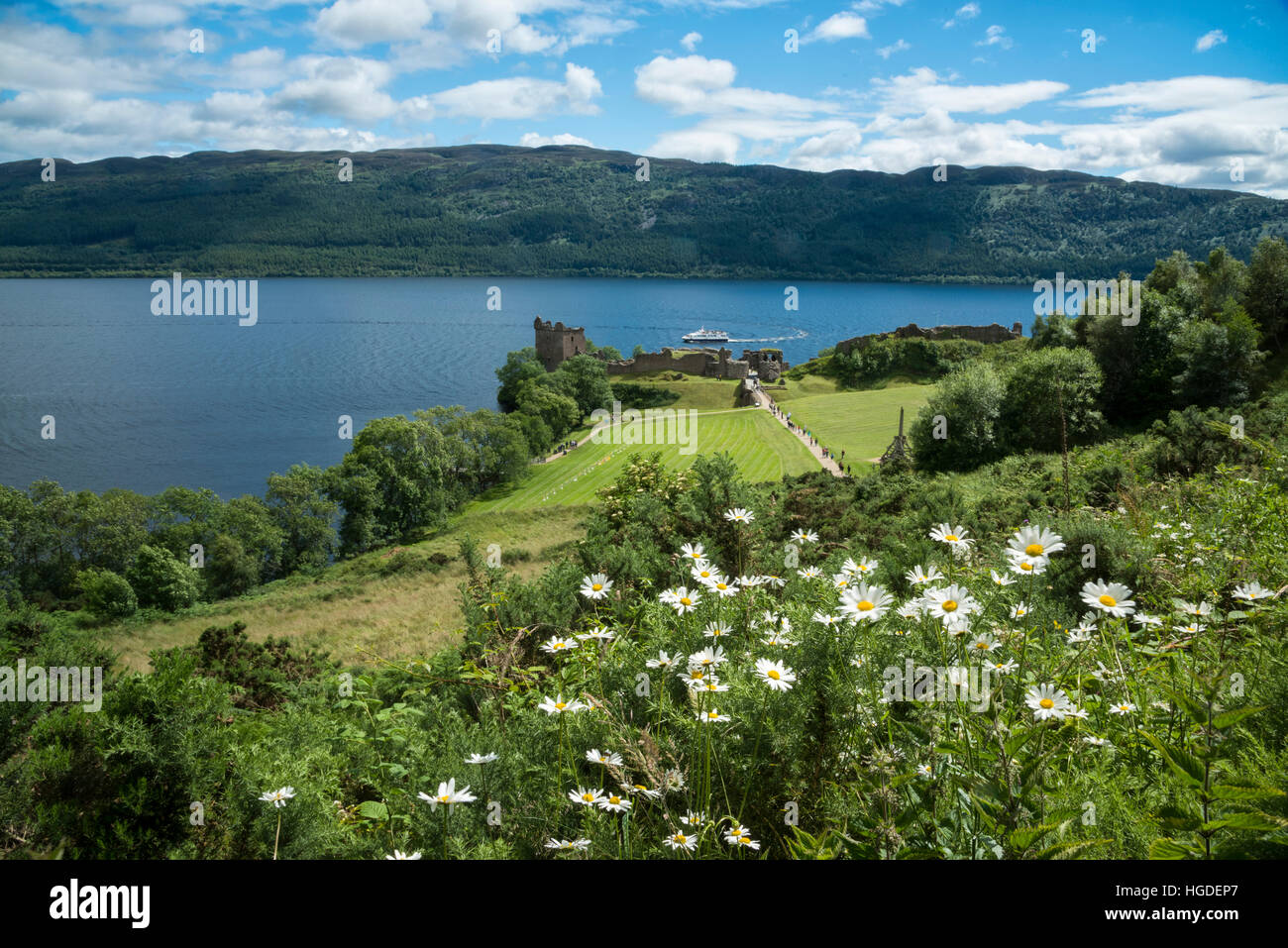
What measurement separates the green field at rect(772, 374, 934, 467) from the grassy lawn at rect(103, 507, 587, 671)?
1896 cm

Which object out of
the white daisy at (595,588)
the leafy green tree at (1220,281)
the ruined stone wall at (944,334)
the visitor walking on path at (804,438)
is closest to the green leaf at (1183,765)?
the white daisy at (595,588)

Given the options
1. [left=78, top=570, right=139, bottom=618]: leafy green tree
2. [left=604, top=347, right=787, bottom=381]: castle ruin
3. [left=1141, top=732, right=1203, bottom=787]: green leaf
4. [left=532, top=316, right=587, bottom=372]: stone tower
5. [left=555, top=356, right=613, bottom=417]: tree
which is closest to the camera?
[left=1141, top=732, right=1203, bottom=787]: green leaf

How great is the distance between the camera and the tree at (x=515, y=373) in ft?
265

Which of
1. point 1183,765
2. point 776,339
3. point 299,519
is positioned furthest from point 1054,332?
point 776,339

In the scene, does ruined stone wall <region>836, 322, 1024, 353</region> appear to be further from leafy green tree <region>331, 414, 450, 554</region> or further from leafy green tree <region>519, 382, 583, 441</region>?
leafy green tree <region>331, 414, 450, 554</region>

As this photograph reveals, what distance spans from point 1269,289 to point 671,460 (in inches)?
1104

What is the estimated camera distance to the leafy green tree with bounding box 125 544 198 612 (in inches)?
1257

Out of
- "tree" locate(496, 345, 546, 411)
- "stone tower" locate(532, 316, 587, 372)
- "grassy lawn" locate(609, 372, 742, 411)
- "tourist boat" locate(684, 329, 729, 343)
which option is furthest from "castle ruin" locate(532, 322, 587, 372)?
"tourist boat" locate(684, 329, 729, 343)

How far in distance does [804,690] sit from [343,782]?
7.80 feet

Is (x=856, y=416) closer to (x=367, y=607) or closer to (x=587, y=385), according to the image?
(x=587, y=385)

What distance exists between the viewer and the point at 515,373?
83438mm

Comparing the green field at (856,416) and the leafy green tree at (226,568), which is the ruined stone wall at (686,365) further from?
the leafy green tree at (226,568)
